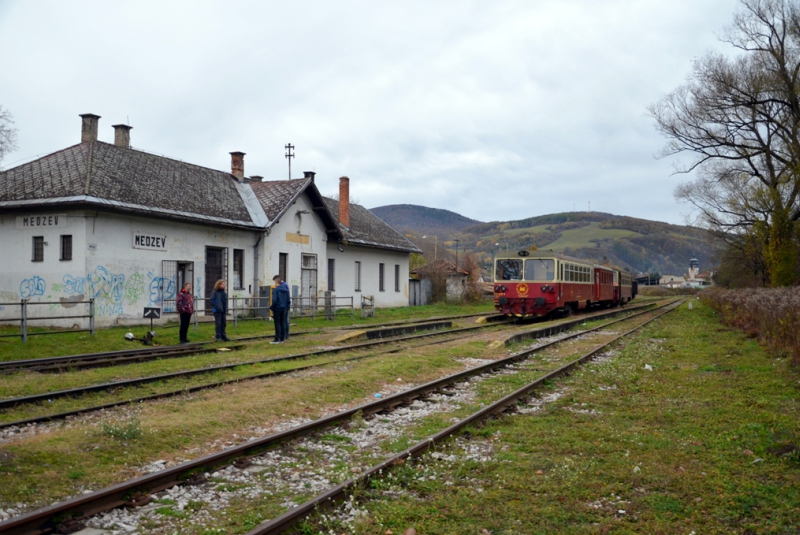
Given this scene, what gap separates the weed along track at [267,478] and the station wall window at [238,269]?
684 inches

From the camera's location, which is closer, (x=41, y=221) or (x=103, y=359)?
(x=103, y=359)

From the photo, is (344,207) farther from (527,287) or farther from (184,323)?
(184,323)

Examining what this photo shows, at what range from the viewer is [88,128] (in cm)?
2330

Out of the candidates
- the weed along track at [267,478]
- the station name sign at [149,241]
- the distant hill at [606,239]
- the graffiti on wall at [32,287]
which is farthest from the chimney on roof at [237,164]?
the distant hill at [606,239]

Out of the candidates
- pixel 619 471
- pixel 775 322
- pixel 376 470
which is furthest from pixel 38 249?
pixel 775 322

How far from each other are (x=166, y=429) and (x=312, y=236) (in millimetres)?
22288

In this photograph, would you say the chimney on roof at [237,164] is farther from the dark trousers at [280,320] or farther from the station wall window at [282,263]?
the dark trousers at [280,320]

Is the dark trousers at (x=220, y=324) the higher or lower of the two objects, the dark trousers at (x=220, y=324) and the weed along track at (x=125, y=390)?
the higher

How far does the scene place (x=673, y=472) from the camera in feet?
19.3

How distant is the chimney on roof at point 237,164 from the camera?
2917cm

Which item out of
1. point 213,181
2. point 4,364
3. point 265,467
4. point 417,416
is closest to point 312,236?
point 213,181

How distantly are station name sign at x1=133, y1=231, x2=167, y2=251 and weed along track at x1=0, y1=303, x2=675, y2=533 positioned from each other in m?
14.5

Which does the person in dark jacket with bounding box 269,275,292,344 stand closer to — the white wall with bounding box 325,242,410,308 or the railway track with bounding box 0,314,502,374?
the railway track with bounding box 0,314,502,374

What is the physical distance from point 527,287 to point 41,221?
1750 centimetres
